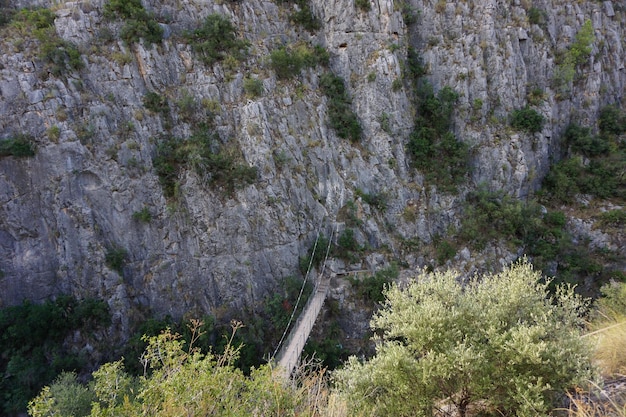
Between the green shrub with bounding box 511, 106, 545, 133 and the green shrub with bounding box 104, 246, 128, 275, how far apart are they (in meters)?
22.7

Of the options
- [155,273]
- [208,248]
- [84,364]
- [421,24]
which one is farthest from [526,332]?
[421,24]

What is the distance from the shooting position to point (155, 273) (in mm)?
15117

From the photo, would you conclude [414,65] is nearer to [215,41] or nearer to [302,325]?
[215,41]

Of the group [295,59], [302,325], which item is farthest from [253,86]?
[302,325]

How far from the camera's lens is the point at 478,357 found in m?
4.30

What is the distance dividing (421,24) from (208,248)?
62.2 ft

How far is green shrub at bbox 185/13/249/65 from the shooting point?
666 inches

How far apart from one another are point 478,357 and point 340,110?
16.0 meters

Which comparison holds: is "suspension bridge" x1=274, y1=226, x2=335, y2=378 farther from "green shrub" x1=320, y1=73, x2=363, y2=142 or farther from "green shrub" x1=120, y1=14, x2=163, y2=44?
"green shrub" x1=120, y1=14, x2=163, y2=44

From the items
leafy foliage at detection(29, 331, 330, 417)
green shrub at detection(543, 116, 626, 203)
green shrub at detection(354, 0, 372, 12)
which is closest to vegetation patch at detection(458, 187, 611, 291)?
green shrub at detection(543, 116, 626, 203)

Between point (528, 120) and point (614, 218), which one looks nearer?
point (614, 218)

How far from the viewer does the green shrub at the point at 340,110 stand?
18109 millimetres

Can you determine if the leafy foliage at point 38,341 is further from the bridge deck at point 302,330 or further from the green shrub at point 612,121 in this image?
the green shrub at point 612,121

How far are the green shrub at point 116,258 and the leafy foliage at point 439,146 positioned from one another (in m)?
16.3
